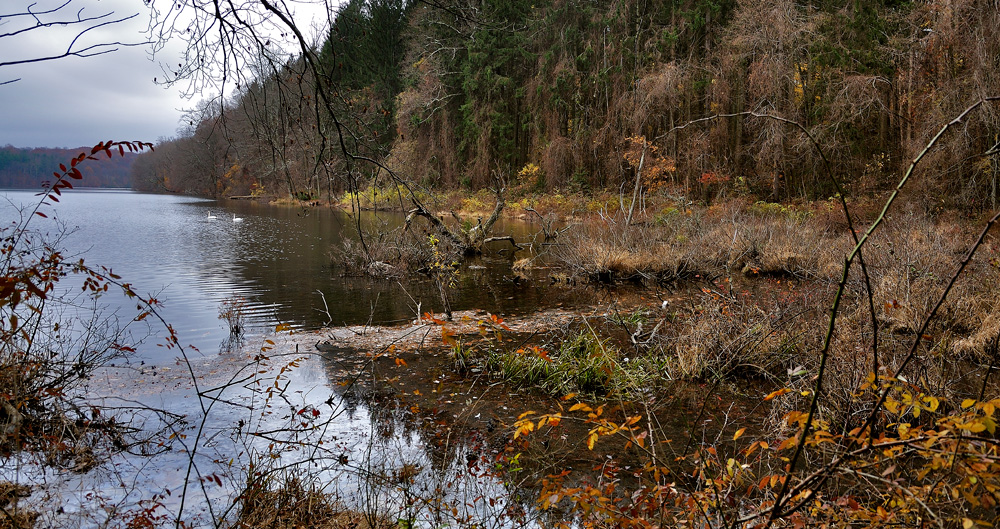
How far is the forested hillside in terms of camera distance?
202 inches

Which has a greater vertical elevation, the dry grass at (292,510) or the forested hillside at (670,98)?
the forested hillside at (670,98)

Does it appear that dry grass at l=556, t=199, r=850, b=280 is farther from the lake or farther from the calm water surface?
the calm water surface

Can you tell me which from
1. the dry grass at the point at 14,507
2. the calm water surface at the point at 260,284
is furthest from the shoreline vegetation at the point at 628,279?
the calm water surface at the point at 260,284

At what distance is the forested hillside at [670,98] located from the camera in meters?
5.13

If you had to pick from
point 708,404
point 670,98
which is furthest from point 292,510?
point 670,98

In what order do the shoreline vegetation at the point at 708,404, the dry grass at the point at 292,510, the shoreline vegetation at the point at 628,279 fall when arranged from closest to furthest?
the shoreline vegetation at the point at 708,404
the shoreline vegetation at the point at 628,279
the dry grass at the point at 292,510

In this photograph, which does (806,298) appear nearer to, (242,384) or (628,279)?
(628,279)

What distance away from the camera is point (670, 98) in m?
23.4

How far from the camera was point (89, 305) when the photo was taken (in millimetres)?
10727

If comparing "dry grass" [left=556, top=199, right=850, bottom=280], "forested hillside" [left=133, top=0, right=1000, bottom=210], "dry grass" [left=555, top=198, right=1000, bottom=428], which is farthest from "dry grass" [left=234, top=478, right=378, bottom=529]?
"dry grass" [left=556, top=199, right=850, bottom=280]

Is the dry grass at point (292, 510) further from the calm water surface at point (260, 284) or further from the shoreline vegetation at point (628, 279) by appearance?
the calm water surface at point (260, 284)

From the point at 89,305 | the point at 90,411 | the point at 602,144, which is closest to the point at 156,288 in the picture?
the point at 89,305

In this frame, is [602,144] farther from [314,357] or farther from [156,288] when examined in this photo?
[314,357]

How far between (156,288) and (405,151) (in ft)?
78.0
